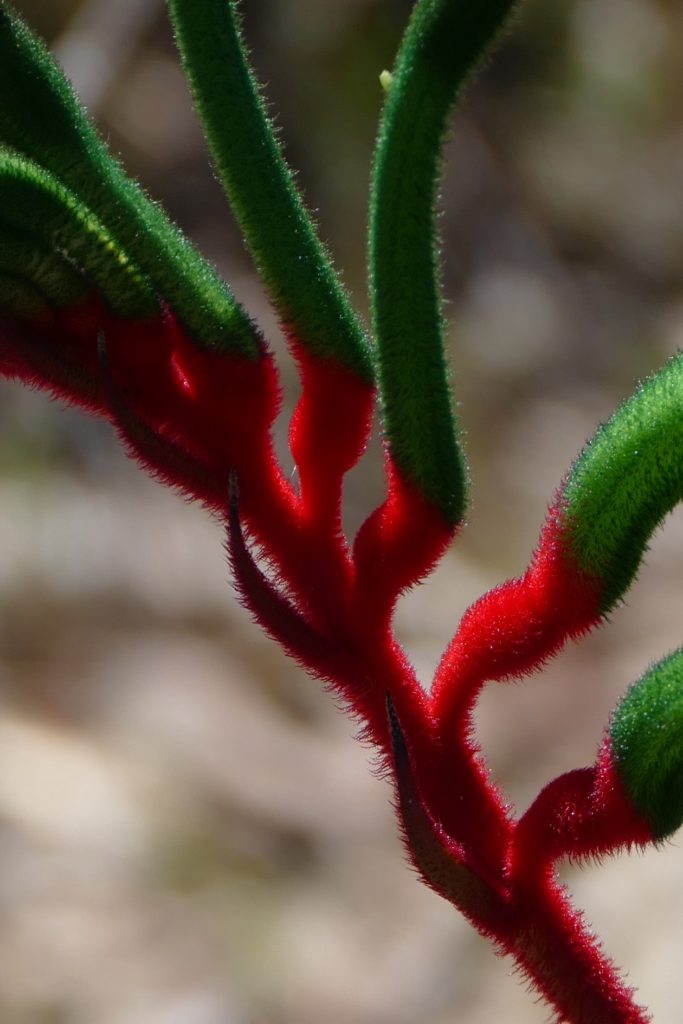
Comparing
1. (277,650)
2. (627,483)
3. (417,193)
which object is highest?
(277,650)

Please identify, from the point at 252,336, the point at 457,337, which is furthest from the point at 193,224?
the point at 252,336

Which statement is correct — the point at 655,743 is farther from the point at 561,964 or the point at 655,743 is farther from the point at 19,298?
the point at 19,298

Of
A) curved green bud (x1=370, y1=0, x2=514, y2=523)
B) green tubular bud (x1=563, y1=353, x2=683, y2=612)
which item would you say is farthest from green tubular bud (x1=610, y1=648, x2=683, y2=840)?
curved green bud (x1=370, y1=0, x2=514, y2=523)

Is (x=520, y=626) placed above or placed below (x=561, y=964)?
above

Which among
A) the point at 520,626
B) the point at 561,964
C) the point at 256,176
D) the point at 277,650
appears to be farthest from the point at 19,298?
the point at 277,650

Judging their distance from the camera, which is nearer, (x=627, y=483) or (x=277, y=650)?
(x=627, y=483)

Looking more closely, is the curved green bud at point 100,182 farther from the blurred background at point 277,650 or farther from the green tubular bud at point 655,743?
the blurred background at point 277,650

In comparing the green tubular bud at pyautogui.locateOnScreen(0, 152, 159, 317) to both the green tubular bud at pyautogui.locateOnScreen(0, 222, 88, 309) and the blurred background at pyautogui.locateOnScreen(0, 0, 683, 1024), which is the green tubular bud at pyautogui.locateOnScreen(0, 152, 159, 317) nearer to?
the green tubular bud at pyautogui.locateOnScreen(0, 222, 88, 309)

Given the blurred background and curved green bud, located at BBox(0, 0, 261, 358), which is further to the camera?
the blurred background

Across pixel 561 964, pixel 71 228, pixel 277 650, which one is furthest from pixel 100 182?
pixel 277 650

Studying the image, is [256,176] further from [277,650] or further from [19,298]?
[277,650]
